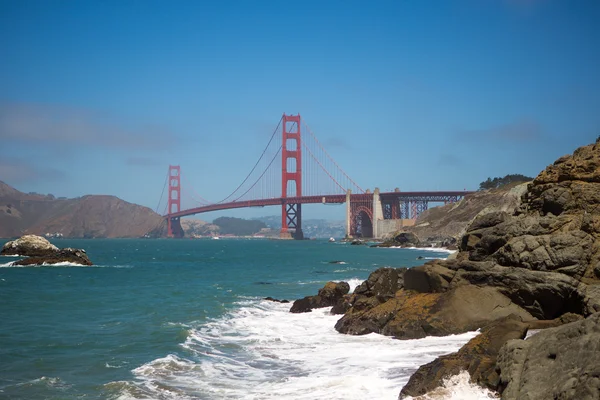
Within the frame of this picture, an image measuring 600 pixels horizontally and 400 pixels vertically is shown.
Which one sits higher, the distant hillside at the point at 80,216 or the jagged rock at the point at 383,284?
the distant hillside at the point at 80,216

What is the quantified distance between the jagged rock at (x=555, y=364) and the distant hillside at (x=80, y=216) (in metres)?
168

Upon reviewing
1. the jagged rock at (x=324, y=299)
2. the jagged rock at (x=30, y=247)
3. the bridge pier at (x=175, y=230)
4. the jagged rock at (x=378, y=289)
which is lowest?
the jagged rock at (x=324, y=299)

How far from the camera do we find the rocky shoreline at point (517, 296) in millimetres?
7238

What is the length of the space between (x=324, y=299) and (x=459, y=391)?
40.3 feet

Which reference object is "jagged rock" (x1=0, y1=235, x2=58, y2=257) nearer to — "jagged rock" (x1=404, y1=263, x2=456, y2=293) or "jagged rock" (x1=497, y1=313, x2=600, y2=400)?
"jagged rock" (x1=404, y1=263, x2=456, y2=293)

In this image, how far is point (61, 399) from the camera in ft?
32.3

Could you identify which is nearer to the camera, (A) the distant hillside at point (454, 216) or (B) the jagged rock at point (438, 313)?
(B) the jagged rock at point (438, 313)

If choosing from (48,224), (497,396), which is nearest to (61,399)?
(497,396)

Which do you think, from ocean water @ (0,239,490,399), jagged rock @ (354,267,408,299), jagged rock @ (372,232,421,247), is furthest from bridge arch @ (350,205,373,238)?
jagged rock @ (354,267,408,299)

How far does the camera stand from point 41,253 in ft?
154

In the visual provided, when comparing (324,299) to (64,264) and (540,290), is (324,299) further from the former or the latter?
(64,264)

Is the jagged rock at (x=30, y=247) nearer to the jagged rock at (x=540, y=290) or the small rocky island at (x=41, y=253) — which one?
the small rocky island at (x=41, y=253)

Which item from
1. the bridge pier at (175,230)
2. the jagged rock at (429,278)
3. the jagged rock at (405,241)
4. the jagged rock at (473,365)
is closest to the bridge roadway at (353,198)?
the jagged rock at (405,241)

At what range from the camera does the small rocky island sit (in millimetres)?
43344
